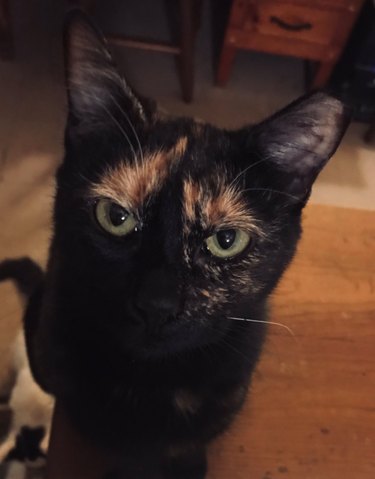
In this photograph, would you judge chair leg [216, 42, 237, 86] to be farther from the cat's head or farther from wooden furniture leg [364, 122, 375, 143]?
the cat's head

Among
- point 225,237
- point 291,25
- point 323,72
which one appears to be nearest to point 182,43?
point 291,25

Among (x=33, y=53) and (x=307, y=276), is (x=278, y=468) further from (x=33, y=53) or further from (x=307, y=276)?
(x=33, y=53)

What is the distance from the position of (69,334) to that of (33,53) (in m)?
1.34

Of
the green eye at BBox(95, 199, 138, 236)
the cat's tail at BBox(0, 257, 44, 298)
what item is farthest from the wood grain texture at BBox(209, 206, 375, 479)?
the cat's tail at BBox(0, 257, 44, 298)

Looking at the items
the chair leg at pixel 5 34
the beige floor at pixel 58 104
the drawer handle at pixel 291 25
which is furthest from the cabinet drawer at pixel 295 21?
the chair leg at pixel 5 34

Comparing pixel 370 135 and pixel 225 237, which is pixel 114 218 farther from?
pixel 370 135

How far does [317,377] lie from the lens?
76 centimetres

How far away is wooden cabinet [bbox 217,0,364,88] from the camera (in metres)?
1.50

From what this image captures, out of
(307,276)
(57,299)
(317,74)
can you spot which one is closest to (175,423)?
(57,299)

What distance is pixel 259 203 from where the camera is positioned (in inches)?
23.6

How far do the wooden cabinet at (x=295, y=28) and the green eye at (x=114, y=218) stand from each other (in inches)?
44.9

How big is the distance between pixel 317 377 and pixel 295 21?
1.12 metres

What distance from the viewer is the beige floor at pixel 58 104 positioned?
55.8 inches

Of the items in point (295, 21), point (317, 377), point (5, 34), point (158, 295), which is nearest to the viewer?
point (158, 295)
